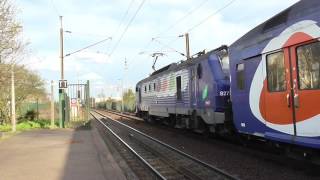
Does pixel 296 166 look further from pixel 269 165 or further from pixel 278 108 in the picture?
pixel 278 108

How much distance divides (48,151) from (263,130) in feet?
29.5

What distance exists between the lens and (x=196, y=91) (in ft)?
69.5

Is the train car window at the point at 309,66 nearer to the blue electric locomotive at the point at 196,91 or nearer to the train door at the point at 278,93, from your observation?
the train door at the point at 278,93

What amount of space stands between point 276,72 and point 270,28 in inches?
43.8

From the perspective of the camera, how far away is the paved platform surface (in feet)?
42.9

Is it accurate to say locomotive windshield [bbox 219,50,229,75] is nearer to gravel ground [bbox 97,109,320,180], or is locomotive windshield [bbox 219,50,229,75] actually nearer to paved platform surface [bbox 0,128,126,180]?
gravel ground [bbox 97,109,320,180]

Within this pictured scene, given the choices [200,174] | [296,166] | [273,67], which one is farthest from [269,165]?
[273,67]

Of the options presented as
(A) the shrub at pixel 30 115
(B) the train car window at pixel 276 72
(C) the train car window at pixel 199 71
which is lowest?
(A) the shrub at pixel 30 115

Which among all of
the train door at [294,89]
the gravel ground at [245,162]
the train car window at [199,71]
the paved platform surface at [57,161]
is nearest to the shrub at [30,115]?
the paved platform surface at [57,161]

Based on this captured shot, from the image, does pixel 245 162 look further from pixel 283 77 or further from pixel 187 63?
pixel 187 63

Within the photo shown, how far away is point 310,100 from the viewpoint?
1009 centimetres

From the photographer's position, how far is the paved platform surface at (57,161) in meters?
13.1

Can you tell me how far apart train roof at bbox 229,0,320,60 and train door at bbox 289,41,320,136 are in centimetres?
60

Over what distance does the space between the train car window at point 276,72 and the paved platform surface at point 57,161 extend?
405cm
